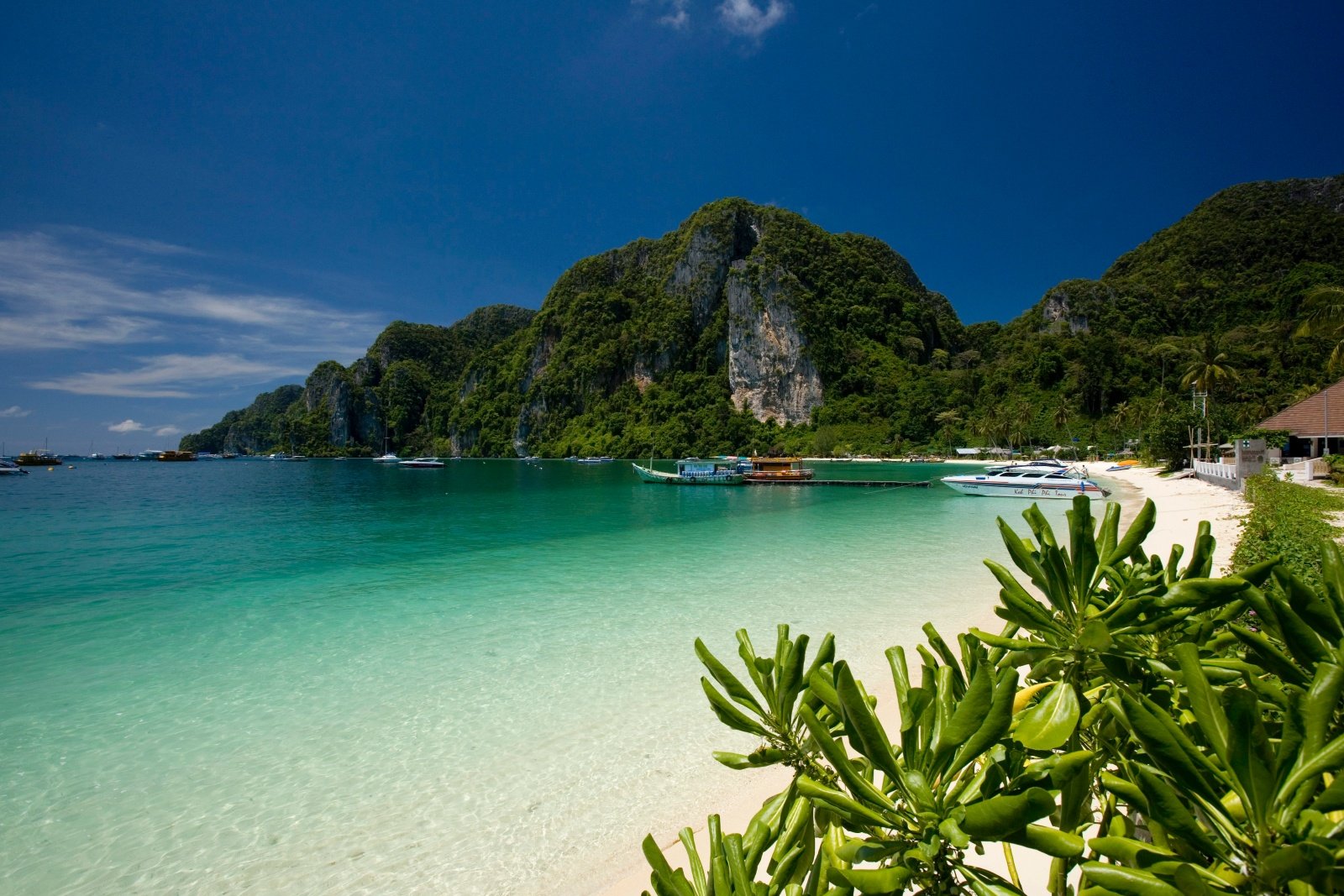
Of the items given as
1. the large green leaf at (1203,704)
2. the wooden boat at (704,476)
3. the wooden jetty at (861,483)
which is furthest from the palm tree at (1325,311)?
the wooden boat at (704,476)

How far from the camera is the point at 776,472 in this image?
151ft

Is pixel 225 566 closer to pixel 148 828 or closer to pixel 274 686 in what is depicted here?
pixel 274 686

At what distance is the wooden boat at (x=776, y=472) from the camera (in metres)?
44.5

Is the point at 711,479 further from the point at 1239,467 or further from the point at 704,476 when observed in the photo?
the point at 1239,467

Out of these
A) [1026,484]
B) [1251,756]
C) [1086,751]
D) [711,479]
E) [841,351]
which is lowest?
[711,479]

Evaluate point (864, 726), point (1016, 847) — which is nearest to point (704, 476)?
point (1016, 847)

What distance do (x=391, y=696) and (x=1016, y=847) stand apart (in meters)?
6.42

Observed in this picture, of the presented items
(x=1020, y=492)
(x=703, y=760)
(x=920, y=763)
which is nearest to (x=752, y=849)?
(x=920, y=763)

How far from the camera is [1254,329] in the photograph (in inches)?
2968

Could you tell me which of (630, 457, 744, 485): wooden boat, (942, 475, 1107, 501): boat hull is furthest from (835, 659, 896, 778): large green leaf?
(630, 457, 744, 485): wooden boat

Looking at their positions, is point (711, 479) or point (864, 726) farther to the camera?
point (711, 479)

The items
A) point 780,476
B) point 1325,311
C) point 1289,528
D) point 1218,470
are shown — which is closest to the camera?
point 1289,528

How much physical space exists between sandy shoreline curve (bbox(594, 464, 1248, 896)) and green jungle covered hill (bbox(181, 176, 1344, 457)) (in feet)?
126

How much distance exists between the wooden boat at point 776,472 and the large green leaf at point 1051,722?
4365 centimetres
